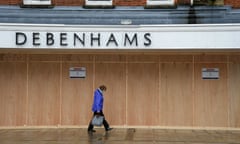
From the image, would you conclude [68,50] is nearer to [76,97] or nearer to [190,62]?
[76,97]

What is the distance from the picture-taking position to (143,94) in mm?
17109

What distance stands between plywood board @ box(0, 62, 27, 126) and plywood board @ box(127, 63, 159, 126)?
3.97 metres

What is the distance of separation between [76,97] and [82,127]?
3.76ft

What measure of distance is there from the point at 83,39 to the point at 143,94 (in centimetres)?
319

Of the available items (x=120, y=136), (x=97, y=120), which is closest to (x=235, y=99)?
(x=120, y=136)

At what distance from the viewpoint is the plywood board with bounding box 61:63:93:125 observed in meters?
17.1

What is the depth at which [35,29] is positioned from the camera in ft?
Result: 51.5

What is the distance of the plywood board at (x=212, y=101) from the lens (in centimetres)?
1694

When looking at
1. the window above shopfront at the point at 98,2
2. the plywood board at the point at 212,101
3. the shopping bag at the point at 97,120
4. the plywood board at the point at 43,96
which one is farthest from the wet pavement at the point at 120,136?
the window above shopfront at the point at 98,2

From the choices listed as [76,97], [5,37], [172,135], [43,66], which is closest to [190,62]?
[172,135]

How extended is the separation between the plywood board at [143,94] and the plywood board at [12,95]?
3.97 meters

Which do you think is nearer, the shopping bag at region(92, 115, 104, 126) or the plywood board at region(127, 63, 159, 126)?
the shopping bag at region(92, 115, 104, 126)

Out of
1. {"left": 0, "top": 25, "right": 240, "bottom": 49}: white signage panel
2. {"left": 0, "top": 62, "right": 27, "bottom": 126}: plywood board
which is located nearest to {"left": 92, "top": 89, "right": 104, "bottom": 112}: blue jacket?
{"left": 0, "top": 25, "right": 240, "bottom": 49}: white signage panel

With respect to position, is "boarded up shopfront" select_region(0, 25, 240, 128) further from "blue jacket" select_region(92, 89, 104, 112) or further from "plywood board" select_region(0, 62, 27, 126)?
"blue jacket" select_region(92, 89, 104, 112)
